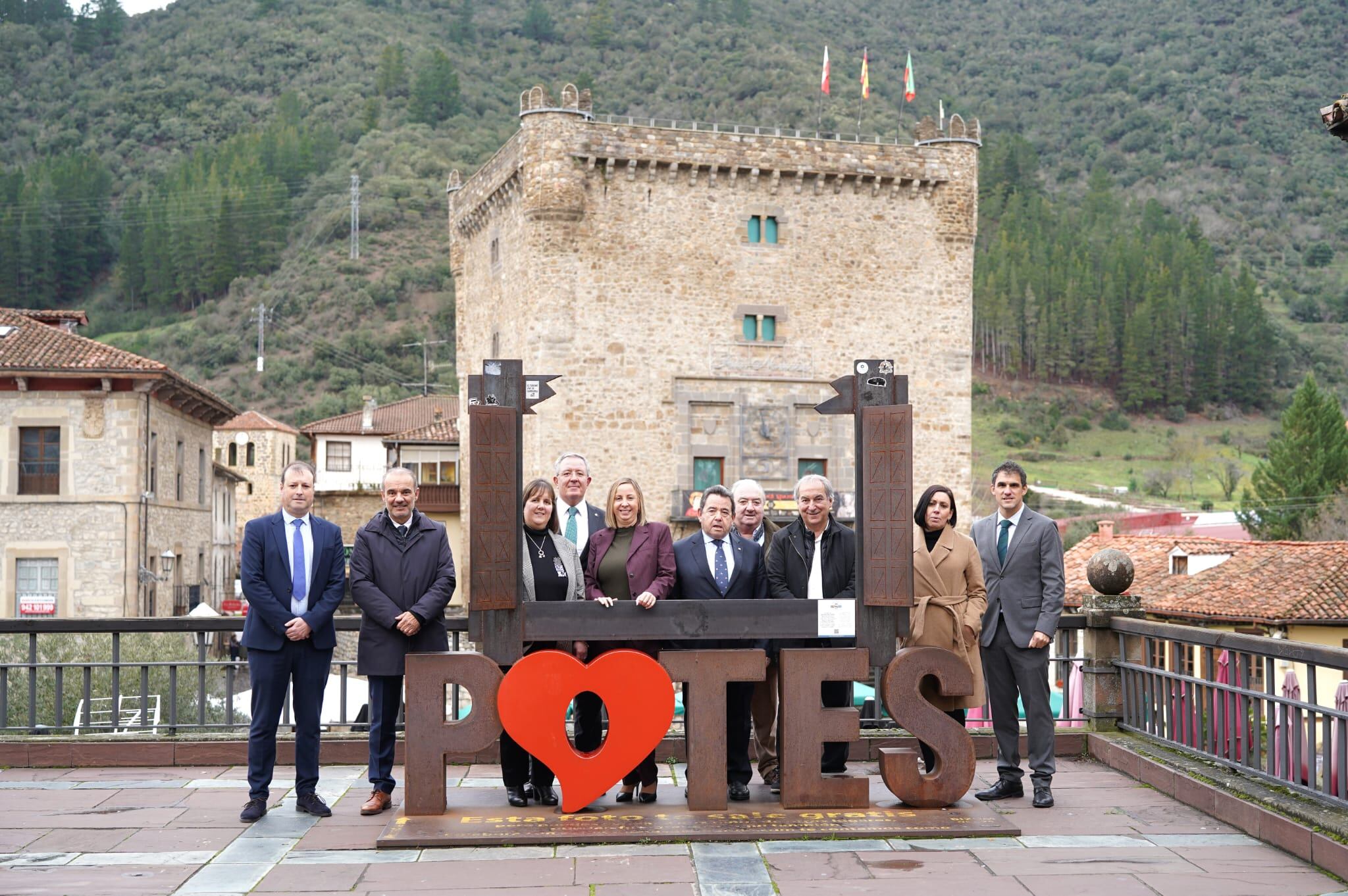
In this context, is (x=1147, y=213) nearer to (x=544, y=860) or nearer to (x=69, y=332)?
(x=69, y=332)

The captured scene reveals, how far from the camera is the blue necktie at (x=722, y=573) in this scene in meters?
7.99

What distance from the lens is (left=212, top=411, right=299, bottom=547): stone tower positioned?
2373 inches

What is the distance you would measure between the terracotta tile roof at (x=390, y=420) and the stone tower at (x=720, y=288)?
19.8 m

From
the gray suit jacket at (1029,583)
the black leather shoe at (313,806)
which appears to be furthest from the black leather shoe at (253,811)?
the gray suit jacket at (1029,583)

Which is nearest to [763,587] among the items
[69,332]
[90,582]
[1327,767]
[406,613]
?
[406,613]

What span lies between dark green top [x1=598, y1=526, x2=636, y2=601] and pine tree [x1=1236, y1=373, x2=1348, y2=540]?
50.2m

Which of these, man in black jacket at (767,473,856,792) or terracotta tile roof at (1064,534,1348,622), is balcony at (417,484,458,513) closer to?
terracotta tile roof at (1064,534,1348,622)

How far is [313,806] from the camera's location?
7.58 metres

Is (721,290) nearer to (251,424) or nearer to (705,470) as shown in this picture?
(705,470)

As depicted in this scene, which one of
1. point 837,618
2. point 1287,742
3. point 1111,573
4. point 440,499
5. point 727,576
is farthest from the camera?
point 440,499

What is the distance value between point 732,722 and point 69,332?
90.8 feet

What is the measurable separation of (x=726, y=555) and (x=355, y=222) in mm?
82977

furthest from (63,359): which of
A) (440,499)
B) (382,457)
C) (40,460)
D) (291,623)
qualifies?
(382,457)

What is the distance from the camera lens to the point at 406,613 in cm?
756
